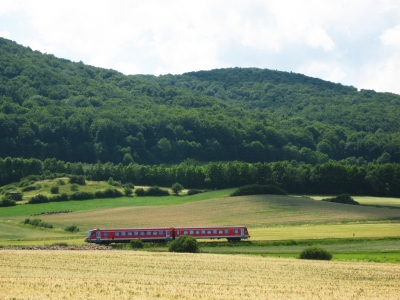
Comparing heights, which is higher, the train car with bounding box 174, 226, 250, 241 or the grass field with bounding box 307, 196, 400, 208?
the grass field with bounding box 307, 196, 400, 208

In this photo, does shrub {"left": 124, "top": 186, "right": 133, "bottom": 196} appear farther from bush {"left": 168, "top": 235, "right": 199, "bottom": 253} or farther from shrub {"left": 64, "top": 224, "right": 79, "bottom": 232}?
bush {"left": 168, "top": 235, "right": 199, "bottom": 253}

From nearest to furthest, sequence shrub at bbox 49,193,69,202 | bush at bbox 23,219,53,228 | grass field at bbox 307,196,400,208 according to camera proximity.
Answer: bush at bbox 23,219,53,228 < grass field at bbox 307,196,400,208 < shrub at bbox 49,193,69,202

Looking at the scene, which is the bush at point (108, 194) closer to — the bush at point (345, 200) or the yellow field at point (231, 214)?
the yellow field at point (231, 214)

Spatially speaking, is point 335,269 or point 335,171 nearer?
point 335,269

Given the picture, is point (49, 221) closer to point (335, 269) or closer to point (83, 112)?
point (335, 269)

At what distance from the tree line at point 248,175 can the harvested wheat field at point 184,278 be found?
7205 cm

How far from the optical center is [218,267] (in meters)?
38.9

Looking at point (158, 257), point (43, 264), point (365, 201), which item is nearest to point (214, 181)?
point (365, 201)

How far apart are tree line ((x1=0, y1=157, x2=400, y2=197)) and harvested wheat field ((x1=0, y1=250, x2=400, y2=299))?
72048 millimetres

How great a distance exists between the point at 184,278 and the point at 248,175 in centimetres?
8836

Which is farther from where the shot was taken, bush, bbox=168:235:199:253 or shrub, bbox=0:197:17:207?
shrub, bbox=0:197:17:207

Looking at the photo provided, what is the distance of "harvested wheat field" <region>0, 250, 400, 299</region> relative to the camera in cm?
2694

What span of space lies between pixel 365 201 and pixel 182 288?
77369 millimetres

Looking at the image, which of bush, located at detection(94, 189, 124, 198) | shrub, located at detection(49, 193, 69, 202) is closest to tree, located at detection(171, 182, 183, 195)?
bush, located at detection(94, 189, 124, 198)
